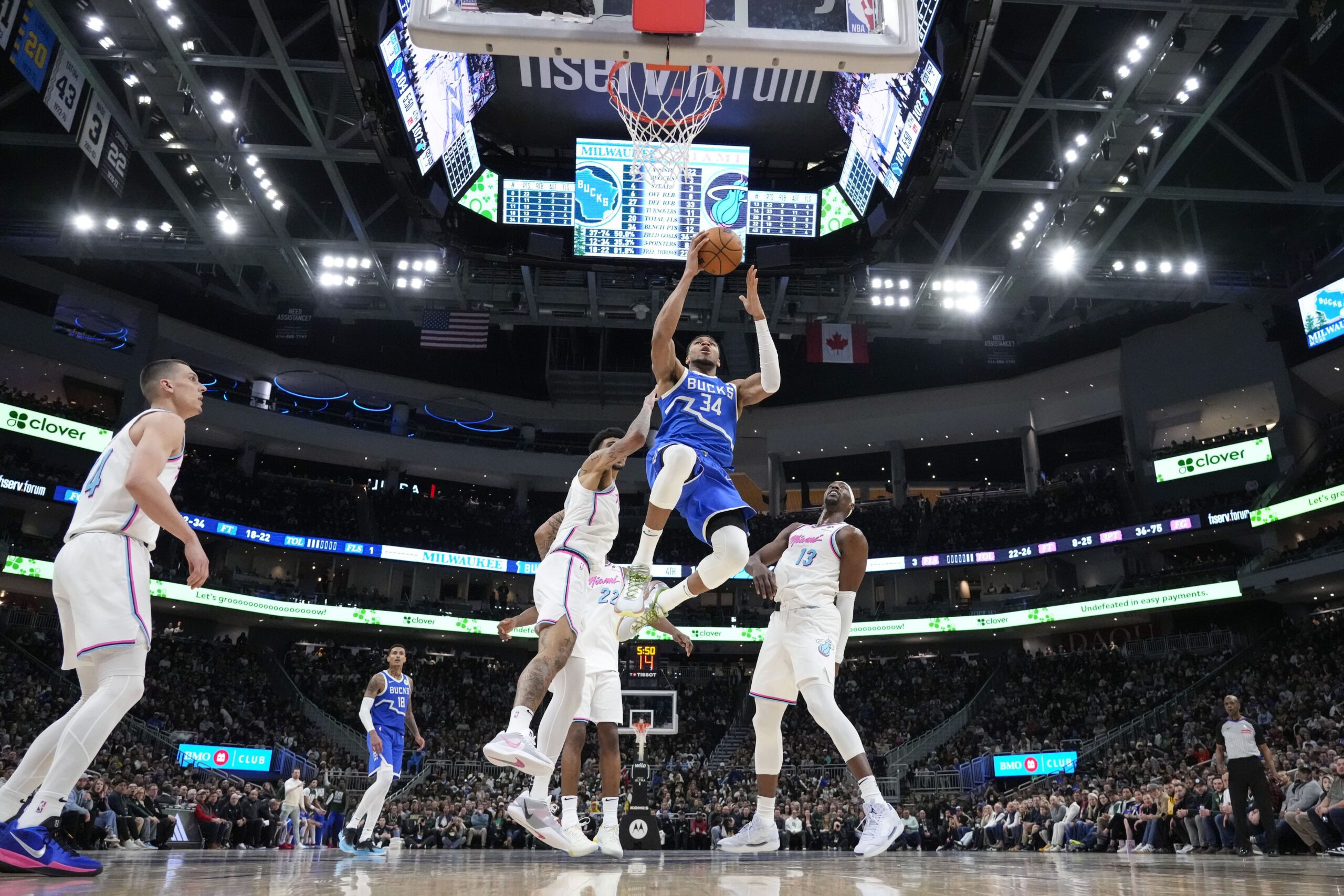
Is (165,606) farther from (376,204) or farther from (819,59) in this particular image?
(819,59)

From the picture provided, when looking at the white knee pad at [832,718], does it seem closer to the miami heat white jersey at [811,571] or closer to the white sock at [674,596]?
the miami heat white jersey at [811,571]

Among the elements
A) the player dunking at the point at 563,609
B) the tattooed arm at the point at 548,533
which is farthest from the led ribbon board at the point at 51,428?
the player dunking at the point at 563,609

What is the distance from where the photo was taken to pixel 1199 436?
104 ft

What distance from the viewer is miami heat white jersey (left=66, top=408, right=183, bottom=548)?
3.98m

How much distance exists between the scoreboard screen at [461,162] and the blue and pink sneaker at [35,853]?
14.7 metres

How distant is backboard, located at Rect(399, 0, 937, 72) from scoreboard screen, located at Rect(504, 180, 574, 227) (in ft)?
40.2

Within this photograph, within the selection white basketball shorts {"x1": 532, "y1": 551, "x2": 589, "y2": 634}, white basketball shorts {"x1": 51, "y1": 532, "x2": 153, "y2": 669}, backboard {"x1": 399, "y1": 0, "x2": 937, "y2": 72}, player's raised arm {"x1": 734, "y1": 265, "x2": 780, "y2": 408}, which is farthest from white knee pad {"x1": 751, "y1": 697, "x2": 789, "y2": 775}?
backboard {"x1": 399, "y1": 0, "x2": 937, "y2": 72}

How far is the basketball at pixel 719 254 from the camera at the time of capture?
19.3 feet

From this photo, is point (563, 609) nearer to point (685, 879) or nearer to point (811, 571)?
point (811, 571)

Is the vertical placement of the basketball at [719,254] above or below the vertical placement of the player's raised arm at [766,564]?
above

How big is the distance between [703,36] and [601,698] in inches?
174

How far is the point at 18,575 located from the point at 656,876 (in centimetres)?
2774

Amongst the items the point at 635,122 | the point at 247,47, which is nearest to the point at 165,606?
the point at 247,47

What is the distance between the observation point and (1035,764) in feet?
81.5
